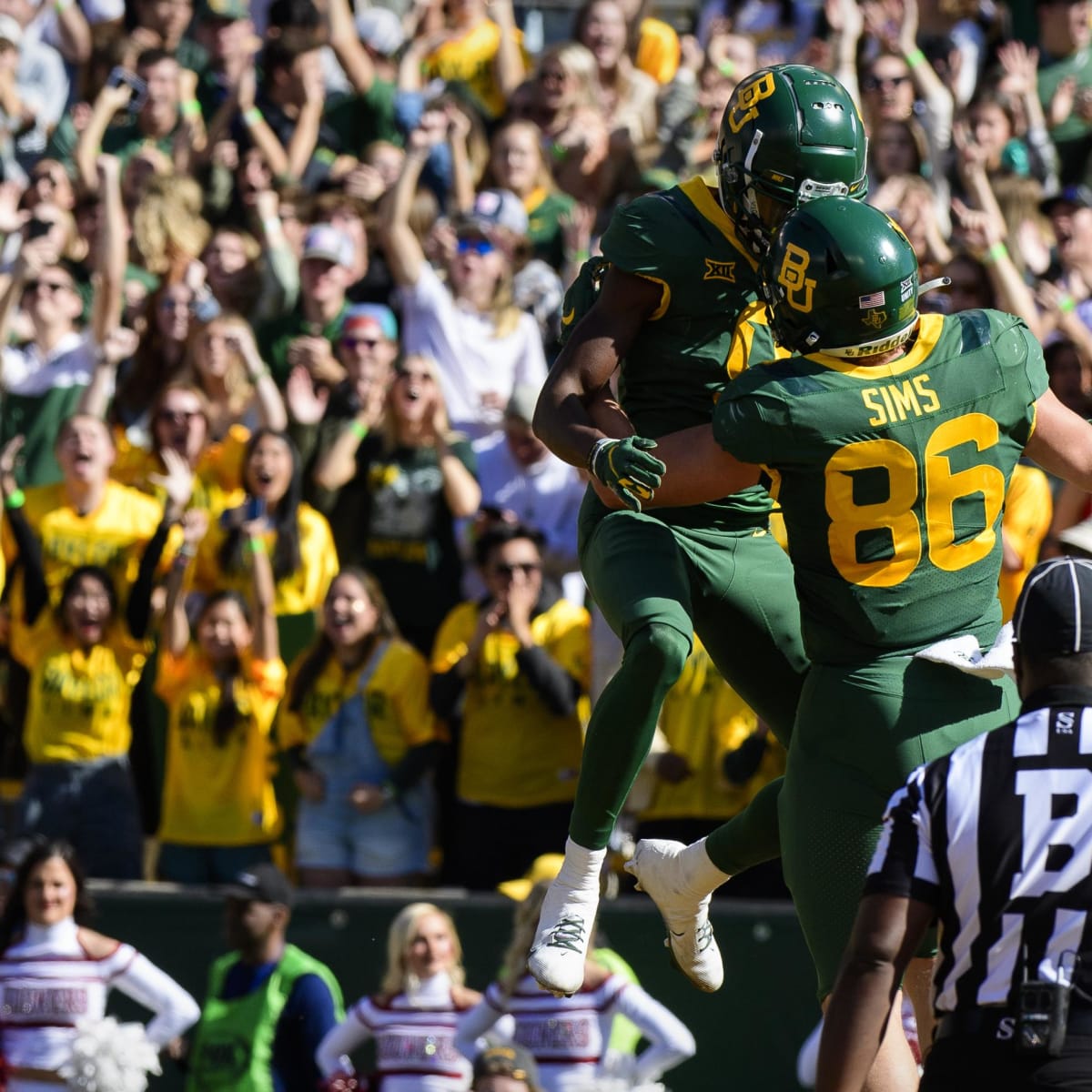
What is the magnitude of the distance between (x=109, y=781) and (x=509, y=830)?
5.46ft

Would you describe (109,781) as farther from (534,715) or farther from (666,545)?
(666,545)

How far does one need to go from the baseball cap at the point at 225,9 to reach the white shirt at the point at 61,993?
5621mm

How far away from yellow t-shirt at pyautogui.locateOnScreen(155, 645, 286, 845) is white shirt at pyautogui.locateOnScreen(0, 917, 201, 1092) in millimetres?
620

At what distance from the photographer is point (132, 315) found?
10648mm

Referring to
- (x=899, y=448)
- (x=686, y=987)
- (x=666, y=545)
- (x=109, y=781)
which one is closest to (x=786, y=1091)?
(x=686, y=987)

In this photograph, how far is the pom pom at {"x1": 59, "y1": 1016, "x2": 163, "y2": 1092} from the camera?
8.61 metres

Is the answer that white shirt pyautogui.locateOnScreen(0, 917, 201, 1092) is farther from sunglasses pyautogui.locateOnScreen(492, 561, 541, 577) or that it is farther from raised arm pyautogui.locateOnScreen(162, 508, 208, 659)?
sunglasses pyautogui.locateOnScreen(492, 561, 541, 577)

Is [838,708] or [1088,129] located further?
[1088,129]

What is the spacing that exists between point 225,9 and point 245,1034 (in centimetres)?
633

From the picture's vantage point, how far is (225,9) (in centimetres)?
1285

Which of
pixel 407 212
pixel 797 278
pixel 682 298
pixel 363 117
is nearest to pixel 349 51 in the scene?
pixel 363 117

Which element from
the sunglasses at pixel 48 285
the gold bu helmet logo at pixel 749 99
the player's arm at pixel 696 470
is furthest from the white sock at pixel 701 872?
the sunglasses at pixel 48 285

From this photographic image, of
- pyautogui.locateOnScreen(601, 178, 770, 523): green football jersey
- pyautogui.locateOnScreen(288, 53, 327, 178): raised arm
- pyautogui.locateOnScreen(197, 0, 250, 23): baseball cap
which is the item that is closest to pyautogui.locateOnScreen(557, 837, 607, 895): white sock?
pyautogui.locateOnScreen(601, 178, 770, 523): green football jersey

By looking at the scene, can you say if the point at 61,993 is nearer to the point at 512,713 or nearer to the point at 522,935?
the point at 522,935
